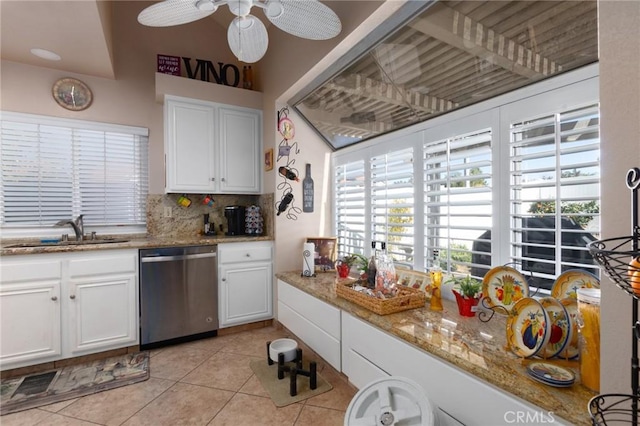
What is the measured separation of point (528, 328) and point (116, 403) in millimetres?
2320

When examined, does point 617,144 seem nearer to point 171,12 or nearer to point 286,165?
point 171,12

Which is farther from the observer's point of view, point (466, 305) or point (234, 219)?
point (234, 219)

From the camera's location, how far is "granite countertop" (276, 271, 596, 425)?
92 centimetres

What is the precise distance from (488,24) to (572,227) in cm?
101

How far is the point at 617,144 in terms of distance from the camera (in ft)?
2.64

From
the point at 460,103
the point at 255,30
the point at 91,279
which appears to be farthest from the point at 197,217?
the point at 460,103

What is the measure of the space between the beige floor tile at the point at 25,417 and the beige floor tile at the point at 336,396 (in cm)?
157

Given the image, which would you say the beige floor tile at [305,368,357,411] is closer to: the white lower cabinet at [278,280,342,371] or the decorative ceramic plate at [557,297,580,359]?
the white lower cabinet at [278,280,342,371]

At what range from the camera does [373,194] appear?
2605mm

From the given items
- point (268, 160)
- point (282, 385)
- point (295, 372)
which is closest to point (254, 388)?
point (282, 385)

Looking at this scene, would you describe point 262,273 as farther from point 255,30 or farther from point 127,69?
point 127,69

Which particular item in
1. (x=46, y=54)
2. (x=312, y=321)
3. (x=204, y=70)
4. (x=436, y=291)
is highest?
(x=204, y=70)

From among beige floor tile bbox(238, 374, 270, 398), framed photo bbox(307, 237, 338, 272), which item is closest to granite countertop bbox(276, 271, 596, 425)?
beige floor tile bbox(238, 374, 270, 398)

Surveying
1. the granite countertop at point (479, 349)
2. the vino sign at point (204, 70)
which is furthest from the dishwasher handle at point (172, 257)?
the vino sign at point (204, 70)
